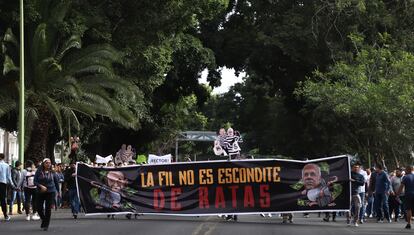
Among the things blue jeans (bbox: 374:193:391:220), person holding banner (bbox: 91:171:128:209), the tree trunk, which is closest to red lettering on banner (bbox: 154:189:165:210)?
person holding banner (bbox: 91:171:128:209)

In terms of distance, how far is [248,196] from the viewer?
19.8 meters

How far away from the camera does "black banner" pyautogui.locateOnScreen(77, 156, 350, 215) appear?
768 inches

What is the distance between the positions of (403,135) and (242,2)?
1803 centimetres

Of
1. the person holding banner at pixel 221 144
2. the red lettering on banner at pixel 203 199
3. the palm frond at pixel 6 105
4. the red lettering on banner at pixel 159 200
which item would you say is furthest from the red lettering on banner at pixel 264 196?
the palm frond at pixel 6 105

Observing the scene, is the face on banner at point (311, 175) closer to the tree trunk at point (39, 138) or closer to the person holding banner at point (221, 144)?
the person holding banner at point (221, 144)

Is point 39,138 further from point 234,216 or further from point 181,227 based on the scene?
point 181,227

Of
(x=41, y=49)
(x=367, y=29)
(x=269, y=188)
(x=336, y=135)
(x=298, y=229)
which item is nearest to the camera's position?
(x=298, y=229)

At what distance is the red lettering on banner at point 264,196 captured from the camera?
1967cm

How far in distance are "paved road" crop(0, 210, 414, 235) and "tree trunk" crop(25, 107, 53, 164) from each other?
32.0 feet

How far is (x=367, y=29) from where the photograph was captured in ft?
128

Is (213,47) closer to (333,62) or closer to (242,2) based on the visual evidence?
(242,2)

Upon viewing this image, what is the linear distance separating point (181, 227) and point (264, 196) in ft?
10.3

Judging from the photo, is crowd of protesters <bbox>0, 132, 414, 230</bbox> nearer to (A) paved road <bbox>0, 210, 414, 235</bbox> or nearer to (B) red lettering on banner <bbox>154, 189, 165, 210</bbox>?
(A) paved road <bbox>0, 210, 414, 235</bbox>

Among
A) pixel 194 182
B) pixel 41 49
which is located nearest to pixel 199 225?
pixel 194 182
